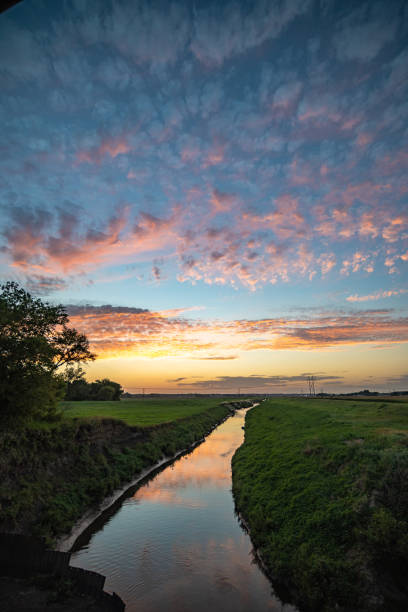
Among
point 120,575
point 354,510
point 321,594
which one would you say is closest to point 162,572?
point 120,575

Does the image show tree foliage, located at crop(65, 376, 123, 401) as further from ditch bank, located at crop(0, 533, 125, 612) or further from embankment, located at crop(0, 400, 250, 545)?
ditch bank, located at crop(0, 533, 125, 612)

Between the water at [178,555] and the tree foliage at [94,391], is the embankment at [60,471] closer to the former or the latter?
the water at [178,555]

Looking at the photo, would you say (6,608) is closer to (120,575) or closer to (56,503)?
(120,575)

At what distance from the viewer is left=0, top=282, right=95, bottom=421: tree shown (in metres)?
19.4

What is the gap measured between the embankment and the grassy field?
10.6m

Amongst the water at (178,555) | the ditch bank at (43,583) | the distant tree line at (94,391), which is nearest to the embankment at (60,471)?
the water at (178,555)

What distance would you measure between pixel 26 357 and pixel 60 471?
28.9 ft

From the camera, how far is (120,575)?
49.0ft

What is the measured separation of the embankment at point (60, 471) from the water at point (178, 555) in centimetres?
212

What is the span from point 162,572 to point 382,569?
362 inches

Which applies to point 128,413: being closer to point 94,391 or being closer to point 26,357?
point 26,357

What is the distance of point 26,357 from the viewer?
65.0ft

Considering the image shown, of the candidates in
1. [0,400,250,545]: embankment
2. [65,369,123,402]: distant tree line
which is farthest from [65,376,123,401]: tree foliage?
[0,400,250,545]: embankment

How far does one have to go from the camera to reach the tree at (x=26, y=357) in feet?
63.7
